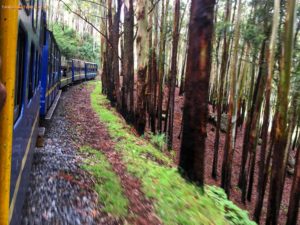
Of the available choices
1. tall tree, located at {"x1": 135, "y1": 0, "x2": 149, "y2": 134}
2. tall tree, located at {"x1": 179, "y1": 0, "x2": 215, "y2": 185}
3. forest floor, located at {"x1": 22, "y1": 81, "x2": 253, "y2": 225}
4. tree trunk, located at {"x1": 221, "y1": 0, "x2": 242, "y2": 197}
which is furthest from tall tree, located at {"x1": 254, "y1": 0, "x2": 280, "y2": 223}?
tall tree, located at {"x1": 179, "y1": 0, "x2": 215, "y2": 185}

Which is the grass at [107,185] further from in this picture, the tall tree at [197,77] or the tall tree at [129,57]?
the tall tree at [129,57]

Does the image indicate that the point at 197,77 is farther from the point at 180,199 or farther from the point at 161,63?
the point at 161,63

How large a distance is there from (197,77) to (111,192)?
6.95 feet

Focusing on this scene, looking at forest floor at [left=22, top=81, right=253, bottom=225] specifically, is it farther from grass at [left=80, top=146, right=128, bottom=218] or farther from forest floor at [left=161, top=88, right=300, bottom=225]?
forest floor at [left=161, top=88, right=300, bottom=225]

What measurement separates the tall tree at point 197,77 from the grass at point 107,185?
1.27m

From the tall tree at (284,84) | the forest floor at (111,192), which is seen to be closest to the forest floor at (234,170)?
the tall tree at (284,84)

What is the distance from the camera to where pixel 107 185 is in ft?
19.8

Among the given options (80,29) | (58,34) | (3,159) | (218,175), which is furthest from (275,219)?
(80,29)

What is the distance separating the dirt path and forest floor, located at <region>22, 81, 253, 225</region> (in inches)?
0.6

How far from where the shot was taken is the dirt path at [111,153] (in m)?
5.18

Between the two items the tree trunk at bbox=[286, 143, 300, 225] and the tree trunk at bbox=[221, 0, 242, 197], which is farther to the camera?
the tree trunk at bbox=[221, 0, 242, 197]

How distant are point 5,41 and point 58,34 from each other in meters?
37.0

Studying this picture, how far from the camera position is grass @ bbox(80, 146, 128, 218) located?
5184mm

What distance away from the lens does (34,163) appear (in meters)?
6.68
